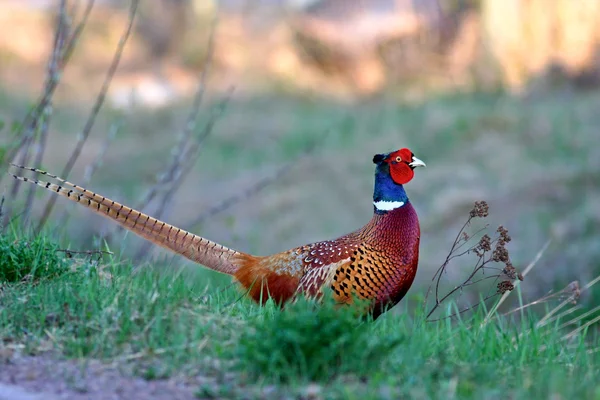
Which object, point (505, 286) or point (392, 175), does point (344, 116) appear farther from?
point (505, 286)

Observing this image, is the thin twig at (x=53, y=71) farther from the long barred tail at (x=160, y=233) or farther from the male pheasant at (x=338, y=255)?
the male pheasant at (x=338, y=255)

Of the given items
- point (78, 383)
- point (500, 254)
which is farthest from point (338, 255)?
point (78, 383)

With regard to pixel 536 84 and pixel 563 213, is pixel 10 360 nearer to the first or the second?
pixel 563 213

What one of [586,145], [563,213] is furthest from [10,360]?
[586,145]

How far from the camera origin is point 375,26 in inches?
672

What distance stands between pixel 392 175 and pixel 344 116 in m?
9.96

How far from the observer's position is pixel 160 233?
15.7 ft

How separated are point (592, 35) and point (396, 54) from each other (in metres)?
3.83

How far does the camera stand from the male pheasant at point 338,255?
4559 millimetres

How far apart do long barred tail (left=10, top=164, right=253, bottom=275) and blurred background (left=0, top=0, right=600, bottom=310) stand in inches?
53.5

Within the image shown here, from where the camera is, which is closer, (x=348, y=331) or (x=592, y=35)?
(x=348, y=331)

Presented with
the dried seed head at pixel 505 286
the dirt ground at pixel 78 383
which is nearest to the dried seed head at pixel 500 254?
the dried seed head at pixel 505 286

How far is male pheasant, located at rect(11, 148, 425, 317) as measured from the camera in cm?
456

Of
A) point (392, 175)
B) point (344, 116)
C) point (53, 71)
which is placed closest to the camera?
point (392, 175)
